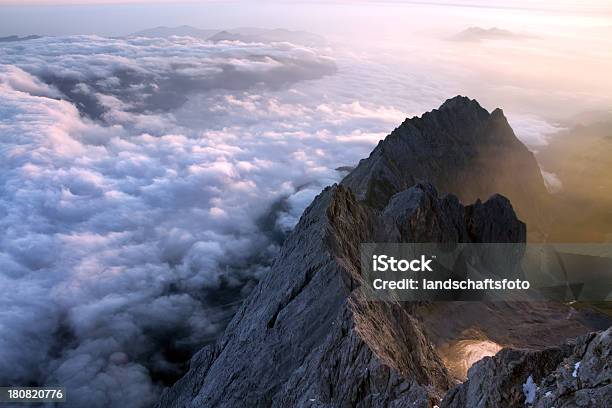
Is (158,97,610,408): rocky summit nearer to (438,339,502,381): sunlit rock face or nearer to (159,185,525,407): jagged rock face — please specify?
(159,185,525,407): jagged rock face

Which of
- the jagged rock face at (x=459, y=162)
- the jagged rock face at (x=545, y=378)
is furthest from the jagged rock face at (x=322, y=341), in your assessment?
the jagged rock face at (x=459, y=162)

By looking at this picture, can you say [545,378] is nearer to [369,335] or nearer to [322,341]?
[369,335]

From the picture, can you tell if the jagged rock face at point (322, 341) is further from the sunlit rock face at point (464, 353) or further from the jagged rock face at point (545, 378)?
the sunlit rock face at point (464, 353)

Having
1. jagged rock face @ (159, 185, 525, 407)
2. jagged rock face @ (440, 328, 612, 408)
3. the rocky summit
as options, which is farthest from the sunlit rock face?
jagged rock face @ (440, 328, 612, 408)

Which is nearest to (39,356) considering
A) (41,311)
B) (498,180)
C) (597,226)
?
(41,311)

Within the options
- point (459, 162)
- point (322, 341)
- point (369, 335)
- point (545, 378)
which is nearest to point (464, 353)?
point (322, 341)
